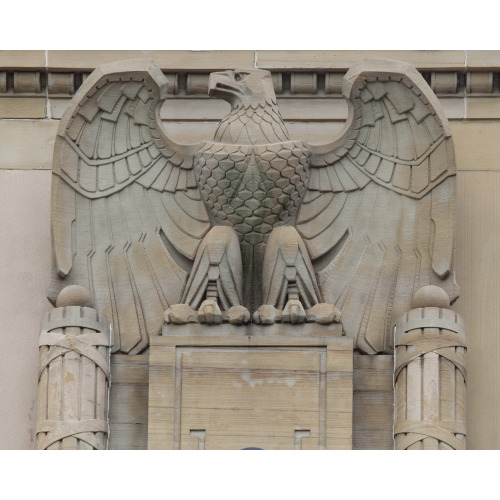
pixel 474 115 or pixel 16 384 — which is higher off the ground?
pixel 474 115

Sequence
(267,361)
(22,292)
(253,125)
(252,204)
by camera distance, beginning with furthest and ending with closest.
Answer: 1. (22,292)
2. (253,125)
3. (252,204)
4. (267,361)

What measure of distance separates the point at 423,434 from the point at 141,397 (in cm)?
196

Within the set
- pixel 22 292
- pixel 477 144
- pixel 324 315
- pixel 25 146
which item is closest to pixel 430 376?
pixel 324 315

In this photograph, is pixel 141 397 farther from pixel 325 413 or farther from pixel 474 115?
pixel 474 115

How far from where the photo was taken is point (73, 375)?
17406mm

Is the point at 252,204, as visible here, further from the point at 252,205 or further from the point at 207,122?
the point at 207,122

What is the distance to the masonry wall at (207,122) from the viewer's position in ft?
60.4

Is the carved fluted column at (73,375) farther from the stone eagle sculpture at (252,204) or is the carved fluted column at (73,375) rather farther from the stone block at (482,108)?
the stone block at (482,108)

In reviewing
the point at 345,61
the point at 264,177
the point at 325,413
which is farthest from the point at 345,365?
the point at 345,61

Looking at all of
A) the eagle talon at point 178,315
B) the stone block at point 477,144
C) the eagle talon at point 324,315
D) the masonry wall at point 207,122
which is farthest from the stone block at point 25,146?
the stone block at point 477,144

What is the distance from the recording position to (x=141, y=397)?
17.7 meters

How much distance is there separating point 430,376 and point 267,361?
1085mm

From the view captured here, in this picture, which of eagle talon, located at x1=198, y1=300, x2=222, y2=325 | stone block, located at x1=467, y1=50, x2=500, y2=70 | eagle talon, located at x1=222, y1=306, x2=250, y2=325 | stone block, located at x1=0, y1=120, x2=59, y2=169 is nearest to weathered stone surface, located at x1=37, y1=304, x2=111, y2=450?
eagle talon, located at x1=198, y1=300, x2=222, y2=325

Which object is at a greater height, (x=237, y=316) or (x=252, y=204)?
(x=252, y=204)
